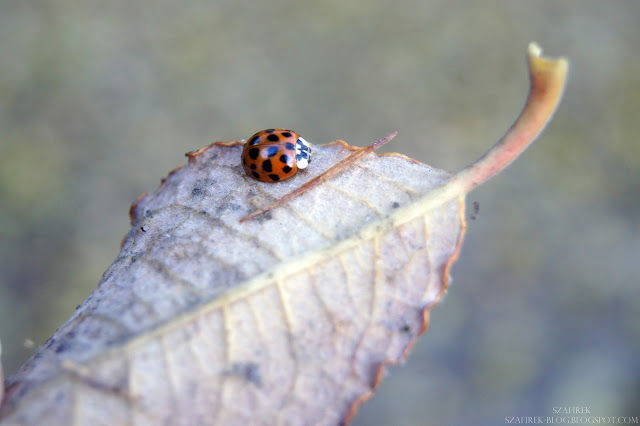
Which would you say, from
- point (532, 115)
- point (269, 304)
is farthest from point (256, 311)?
point (532, 115)

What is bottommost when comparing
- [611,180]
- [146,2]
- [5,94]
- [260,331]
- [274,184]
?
[260,331]

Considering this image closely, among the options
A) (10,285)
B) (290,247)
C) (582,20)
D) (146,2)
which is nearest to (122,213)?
(10,285)

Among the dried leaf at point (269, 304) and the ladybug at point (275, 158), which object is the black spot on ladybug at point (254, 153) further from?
the dried leaf at point (269, 304)

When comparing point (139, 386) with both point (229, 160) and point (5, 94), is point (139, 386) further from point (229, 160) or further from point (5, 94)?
point (5, 94)

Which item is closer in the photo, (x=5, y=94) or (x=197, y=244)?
(x=197, y=244)

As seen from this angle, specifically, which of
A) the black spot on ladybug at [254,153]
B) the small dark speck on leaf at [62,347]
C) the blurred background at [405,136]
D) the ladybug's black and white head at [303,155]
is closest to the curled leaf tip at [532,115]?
the ladybug's black and white head at [303,155]

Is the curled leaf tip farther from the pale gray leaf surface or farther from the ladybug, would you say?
the ladybug

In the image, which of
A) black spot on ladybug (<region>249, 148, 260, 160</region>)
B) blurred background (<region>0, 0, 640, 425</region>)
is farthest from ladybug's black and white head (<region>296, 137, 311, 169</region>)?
blurred background (<region>0, 0, 640, 425</region>)
